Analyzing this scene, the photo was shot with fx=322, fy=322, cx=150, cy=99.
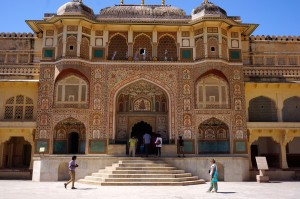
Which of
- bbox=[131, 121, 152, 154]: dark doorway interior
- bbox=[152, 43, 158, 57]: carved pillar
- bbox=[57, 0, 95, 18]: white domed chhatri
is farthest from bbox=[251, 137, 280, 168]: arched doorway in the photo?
bbox=[57, 0, 95, 18]: white domed chhatri

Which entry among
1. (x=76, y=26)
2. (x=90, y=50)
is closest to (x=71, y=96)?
(x=90, y=50)

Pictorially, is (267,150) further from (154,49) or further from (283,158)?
(154,49)

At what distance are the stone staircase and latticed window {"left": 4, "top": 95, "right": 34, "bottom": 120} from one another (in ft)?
21.4

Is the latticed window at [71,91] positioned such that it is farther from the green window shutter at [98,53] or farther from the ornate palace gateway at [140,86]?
the green window shutter at [98,53]

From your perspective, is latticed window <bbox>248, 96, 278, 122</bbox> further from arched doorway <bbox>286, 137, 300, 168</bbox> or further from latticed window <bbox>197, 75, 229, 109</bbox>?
latticed window <bbox>197, 75, 229, 109</bbox>

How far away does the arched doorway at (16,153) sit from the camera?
64.6ft

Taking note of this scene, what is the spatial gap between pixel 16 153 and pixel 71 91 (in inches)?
241

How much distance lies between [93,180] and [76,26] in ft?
28.8

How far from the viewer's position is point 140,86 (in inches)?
739

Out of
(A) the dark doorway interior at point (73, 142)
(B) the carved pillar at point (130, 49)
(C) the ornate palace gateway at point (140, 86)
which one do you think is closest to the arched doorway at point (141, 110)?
(C) the ornate palace gateway at point (140, 86)

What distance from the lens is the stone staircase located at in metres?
13.1

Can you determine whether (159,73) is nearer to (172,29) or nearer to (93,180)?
(172,29)

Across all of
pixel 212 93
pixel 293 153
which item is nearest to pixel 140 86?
pixel 212 93

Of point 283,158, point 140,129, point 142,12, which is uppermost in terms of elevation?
point 142,12
